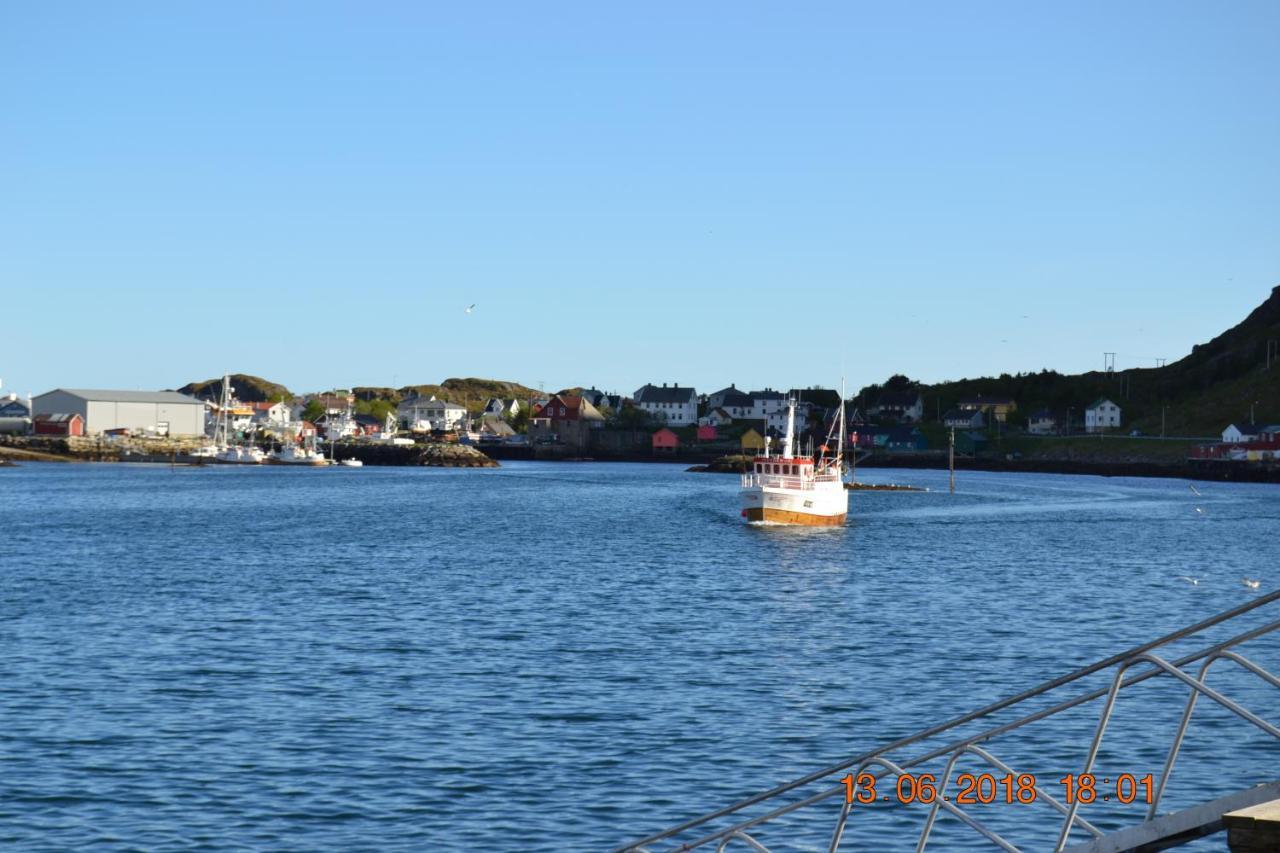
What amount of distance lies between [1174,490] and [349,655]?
480 feet

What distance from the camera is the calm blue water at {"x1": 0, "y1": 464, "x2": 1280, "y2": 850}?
21875mm

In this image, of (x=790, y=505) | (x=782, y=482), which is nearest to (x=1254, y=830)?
(x=782, y=482)

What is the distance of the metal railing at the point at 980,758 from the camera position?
1002 cm

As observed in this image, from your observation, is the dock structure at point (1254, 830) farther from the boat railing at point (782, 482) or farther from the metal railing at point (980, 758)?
the boat railing at point (782, 482)

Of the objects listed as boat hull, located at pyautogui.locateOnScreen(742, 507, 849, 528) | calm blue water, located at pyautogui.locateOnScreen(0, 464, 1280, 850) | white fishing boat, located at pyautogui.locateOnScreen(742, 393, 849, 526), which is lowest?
calm blue water, located at pyautogui.locateOnScreen(0, 464, 1280, 850)

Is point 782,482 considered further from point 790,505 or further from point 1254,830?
point 1254,830

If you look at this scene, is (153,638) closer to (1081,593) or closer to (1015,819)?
(1015,819)

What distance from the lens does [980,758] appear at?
23328 millimetres

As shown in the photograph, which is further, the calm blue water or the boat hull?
the boat hull

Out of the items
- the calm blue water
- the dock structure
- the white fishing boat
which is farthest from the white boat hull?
the dock structure

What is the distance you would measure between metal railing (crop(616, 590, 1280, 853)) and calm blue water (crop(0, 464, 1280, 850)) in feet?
2.66

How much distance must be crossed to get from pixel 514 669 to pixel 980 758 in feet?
44.9

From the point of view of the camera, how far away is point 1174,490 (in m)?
165

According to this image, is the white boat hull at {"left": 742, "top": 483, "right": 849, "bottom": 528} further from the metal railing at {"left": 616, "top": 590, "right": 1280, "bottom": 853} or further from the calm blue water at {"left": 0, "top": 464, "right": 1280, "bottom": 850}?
the metal railing at {"left": 616, "top": 590, "right": 1280, "bottom": 853}
